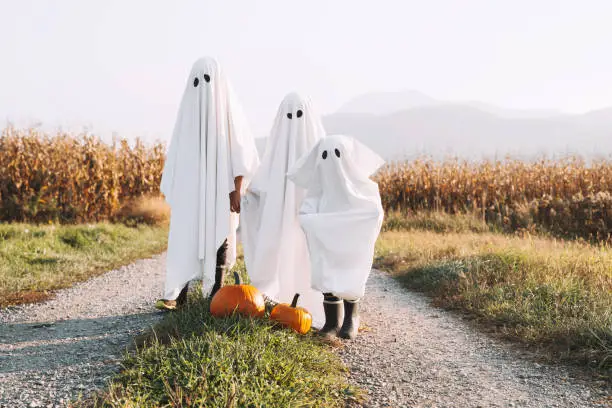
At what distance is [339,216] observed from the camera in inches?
202

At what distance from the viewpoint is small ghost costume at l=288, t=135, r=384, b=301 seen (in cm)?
514

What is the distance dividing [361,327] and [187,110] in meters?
2.96

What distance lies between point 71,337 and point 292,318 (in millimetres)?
2277

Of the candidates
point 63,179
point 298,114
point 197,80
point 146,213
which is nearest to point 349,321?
point 298,114

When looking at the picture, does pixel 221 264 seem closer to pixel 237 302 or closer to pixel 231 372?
pixel 237 302

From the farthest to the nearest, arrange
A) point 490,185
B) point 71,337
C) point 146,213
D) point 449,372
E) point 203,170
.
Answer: point 490,185 → point 146,213 → point 203,170 → point 71,337 → point 449,372

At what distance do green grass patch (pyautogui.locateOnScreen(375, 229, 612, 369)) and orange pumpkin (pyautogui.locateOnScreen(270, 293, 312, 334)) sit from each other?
2116 millimetres

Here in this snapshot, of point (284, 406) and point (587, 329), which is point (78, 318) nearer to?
point (284, 406)

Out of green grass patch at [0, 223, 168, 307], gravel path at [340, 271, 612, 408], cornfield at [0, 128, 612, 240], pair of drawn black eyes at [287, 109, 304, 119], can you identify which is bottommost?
gravel path at [340, 271, 612, 408]

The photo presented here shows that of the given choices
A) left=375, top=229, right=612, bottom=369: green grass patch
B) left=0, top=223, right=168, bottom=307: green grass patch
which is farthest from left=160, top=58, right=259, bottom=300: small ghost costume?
left=375, top=229, right=612, bottom=369: green grass patch

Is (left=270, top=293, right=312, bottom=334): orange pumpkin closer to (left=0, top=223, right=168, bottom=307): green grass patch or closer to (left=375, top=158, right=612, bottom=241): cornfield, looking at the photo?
(left=0, top=223, right=168, bottom=307): green grass patch

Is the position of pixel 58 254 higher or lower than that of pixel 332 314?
lower

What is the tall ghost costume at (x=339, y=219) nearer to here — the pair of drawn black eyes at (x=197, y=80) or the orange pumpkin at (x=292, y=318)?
the orange pumpkin at (x=292, y=318)

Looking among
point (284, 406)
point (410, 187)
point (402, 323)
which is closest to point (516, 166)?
point (410, 187)
